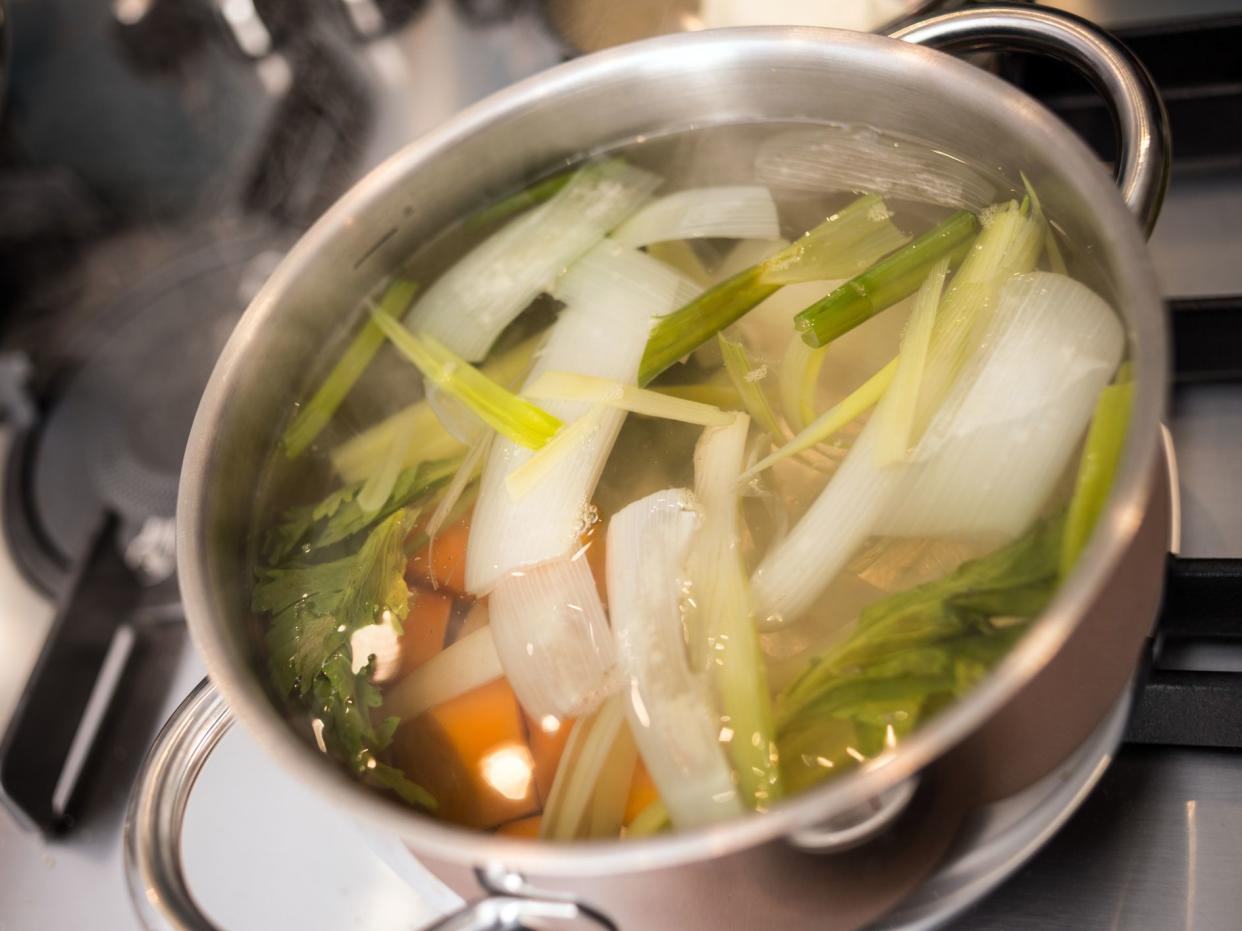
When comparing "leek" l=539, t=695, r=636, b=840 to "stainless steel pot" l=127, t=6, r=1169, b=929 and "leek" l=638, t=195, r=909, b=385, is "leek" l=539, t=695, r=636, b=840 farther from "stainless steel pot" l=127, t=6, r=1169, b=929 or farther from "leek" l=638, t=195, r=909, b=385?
"leek" l=638, t=195, r=909, b=385

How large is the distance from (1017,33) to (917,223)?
0.17m

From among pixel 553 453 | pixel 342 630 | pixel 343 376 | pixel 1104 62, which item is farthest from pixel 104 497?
pixel 1104 62

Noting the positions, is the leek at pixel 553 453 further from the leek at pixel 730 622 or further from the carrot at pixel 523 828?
the carrot at pixel 523 828

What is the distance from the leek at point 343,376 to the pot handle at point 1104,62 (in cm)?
52

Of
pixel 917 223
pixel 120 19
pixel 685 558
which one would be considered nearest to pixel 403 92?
pixel 120 19

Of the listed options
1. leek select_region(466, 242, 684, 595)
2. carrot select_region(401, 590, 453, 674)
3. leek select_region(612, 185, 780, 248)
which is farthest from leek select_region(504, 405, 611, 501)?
leek select_region(612, 185, 780, 248)

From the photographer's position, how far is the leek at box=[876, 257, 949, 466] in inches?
30.3

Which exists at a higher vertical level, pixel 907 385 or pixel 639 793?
pixel 907 385

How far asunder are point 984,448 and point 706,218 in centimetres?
37

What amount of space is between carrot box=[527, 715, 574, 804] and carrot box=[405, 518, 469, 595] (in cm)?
14

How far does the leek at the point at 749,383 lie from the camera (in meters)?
0.86

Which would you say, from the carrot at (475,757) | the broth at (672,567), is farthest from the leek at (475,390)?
the carrot at (475,757)

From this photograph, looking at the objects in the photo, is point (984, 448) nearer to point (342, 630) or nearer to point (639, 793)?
point (639, 793)

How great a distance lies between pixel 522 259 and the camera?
1018mm
